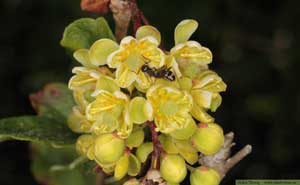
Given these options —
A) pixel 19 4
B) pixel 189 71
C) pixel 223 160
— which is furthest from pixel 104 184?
pixel 19 4

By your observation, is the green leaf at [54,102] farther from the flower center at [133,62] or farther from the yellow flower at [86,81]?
the flower center at [133,62]

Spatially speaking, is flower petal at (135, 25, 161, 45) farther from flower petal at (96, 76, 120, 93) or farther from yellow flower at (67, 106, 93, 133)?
yellow flower at (67, 106, 93, 133)

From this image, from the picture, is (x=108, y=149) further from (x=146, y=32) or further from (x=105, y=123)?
(x=146, y=32)

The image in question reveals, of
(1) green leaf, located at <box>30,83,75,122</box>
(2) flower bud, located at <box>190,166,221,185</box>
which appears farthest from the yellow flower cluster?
(1) green leaf, located at <box>30,83,75,122</box>

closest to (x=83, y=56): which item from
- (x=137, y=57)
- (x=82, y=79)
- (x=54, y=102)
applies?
(x=82, y=79)

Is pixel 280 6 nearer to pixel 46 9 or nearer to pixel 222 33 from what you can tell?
pixel 222 33

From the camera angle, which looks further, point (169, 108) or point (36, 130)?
point (36, 130)

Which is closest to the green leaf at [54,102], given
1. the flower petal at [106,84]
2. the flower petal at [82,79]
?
the flower petal at [82,79]
